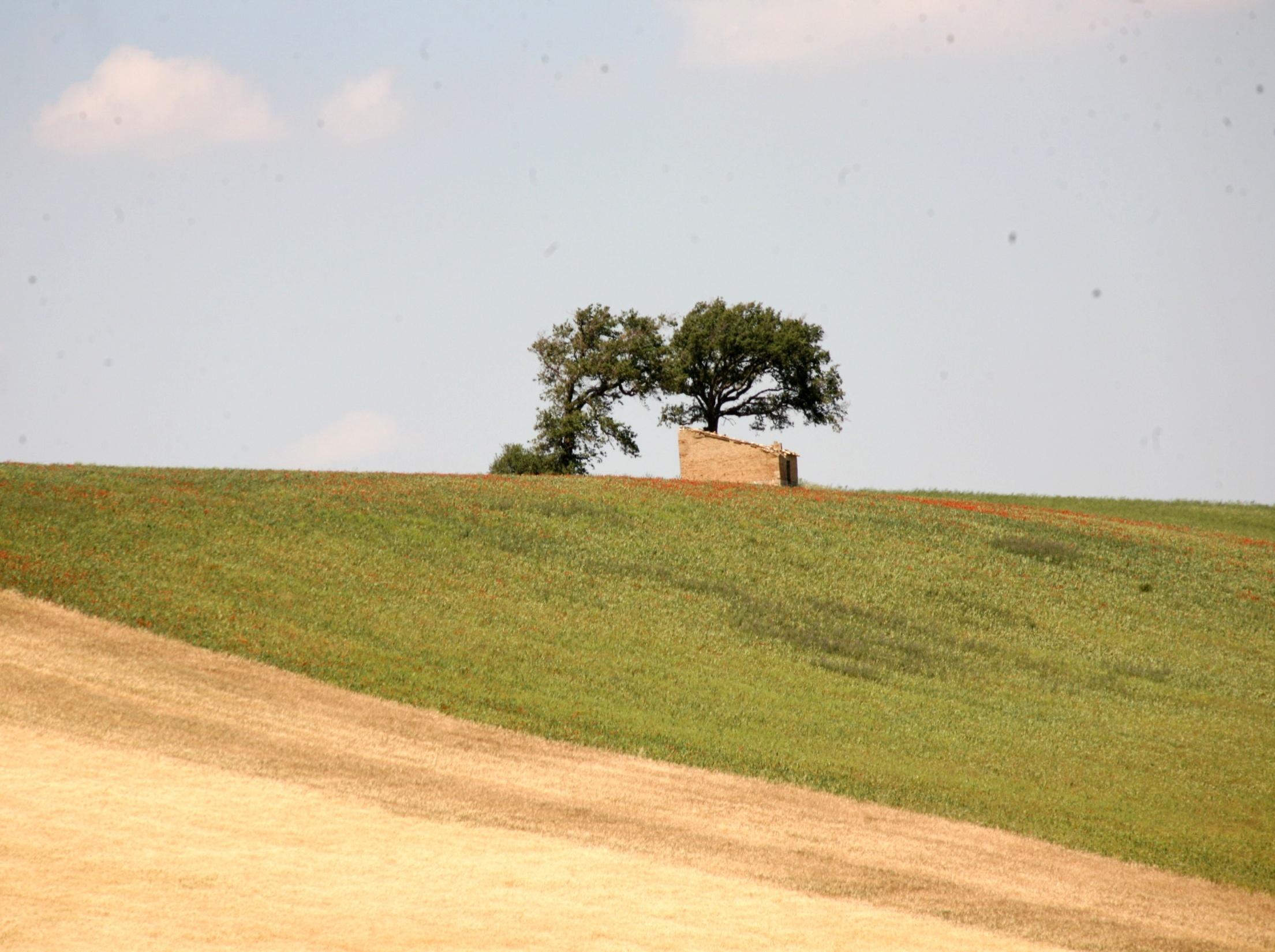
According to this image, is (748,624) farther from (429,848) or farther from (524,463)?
(524,463)

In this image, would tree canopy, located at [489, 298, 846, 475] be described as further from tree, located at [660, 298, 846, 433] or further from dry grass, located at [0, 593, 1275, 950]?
dry grass, located at [0, 593, 1275, 950]

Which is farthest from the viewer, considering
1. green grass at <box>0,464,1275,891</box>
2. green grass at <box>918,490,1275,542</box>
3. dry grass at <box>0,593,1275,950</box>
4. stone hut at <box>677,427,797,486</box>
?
green grass at <box>918,490,1275,542</box>

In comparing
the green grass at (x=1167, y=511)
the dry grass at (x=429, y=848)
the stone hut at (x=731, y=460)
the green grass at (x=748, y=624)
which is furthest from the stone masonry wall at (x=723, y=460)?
the dry grass at (x=429, y=848)

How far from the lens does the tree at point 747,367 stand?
81.2 metres

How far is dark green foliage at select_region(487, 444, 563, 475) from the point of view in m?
78.2

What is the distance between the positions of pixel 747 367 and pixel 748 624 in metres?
47.0

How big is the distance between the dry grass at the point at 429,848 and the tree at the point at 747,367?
187ft

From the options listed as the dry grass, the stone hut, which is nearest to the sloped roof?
the stone hut

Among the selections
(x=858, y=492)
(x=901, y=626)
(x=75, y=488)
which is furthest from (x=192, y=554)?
(x=858, y=492)

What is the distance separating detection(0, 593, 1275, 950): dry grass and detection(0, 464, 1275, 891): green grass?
1.74m

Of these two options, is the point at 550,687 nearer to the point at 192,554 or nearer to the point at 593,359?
the point at 192,554

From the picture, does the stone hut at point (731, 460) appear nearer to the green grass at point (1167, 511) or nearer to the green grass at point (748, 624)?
the green grass at point (748, 624)

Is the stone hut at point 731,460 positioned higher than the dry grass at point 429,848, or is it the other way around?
the stone hut at point 731,460

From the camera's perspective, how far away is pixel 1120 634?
42000 millimetres
